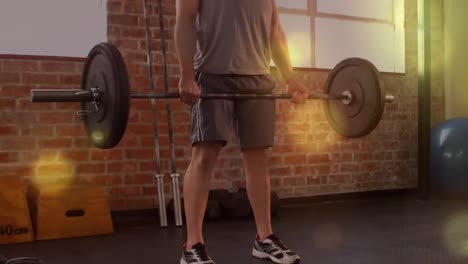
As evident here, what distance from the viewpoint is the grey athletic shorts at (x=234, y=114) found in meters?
1.77

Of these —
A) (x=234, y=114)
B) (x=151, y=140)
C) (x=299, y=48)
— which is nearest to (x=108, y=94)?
(x=234, y=114)

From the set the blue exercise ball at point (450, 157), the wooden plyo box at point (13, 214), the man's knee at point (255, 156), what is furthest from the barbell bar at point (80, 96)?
the blue exercise ball at point (450, 157)

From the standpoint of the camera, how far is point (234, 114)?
1882 mm

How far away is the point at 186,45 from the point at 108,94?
0.98 ft

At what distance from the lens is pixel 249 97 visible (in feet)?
5.90

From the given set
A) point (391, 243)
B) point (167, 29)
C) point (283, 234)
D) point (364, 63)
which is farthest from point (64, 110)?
point (391, 243)

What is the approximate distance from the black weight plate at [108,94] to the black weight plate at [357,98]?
0.99 metres

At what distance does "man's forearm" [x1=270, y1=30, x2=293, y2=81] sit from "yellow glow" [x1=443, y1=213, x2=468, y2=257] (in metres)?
0.97

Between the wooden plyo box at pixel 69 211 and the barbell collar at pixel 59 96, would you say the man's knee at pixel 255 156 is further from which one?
the wooden plyo box at pixel 69 211

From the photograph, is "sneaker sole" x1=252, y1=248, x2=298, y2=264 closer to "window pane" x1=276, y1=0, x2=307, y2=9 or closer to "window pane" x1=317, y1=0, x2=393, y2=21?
"window pane" x1=276, y1=0, x2=307, y2=9

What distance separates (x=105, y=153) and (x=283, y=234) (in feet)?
3.50

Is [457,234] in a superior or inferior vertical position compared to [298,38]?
inferior

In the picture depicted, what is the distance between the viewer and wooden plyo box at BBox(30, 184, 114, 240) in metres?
2.52

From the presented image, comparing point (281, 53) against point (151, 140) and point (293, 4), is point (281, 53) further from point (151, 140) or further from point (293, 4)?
point (293, 4)
